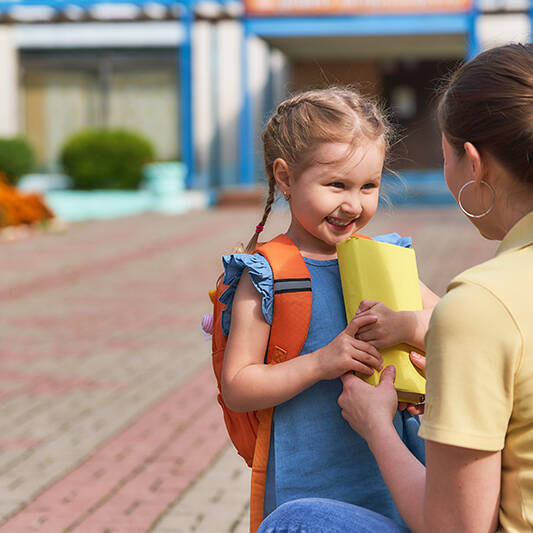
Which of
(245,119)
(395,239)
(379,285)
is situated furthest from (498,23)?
(379,285)

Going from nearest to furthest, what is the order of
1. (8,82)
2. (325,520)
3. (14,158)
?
(325,520) < (14,158) < (8,82)

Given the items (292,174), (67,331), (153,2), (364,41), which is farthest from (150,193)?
(292,174)

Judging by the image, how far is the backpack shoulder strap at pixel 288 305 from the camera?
6.18ft

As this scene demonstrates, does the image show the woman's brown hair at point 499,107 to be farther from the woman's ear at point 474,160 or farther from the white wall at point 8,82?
the white wall at point 8,82

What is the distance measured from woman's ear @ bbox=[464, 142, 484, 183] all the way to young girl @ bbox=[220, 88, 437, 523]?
0.40 metres

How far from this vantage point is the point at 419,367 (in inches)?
74.4

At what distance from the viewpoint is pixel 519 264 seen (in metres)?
1.48

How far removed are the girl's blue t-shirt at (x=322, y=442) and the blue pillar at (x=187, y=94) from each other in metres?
20.0

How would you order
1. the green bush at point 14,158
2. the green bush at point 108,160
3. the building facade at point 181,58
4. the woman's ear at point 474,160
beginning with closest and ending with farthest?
the woman's ear at point 474,160 < the green bush at point 14,158 < the green bush at point 108,160 < the building facade at point 181,58

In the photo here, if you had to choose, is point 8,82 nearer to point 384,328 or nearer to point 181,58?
point 181,58

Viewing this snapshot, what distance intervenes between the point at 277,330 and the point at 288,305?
0.06 metres

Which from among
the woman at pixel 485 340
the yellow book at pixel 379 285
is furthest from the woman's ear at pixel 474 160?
the yellow book at pixel 379 285

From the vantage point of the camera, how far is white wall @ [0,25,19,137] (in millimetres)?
23891

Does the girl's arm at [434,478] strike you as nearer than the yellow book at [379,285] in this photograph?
Yes
